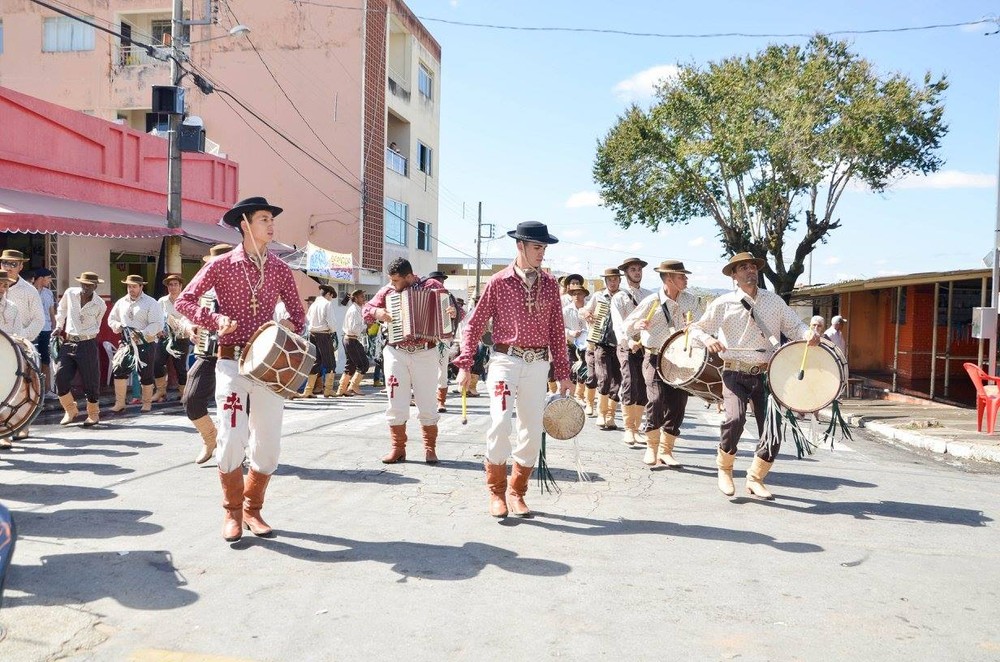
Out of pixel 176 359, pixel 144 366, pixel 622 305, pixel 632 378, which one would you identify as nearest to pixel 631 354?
pixel 632 378

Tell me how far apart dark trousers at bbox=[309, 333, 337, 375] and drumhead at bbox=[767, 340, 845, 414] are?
9824 millimetres

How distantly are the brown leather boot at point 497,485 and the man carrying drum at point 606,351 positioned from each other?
196 inches

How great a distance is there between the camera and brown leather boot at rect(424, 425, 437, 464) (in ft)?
27.9

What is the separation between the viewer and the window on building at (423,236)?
37.0 metres

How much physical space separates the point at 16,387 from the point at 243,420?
1.58m

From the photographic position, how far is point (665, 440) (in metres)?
8.59

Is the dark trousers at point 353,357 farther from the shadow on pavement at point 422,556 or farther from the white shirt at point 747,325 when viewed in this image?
the shadow on pavement at point 422,556

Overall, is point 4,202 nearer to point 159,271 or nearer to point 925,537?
point 159,271

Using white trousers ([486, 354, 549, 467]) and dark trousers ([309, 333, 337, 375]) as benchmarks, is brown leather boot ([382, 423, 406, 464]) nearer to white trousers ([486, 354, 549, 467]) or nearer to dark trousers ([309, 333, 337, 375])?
white trousers ([486, 354, 549, 467])

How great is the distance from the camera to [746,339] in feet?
23.1

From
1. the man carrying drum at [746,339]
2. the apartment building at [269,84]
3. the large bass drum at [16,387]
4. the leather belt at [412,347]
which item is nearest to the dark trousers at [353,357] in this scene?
the leather belt at [412,347]

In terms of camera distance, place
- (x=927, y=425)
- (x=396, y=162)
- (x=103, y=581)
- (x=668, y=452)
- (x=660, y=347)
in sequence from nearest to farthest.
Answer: (x=103, y=581) → (x=660, y=347) → (x=668, y=452) → (x=927, y=425) → (x=396, y=162)

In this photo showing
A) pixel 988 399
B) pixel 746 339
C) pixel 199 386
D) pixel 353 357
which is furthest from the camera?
pixel 353 357

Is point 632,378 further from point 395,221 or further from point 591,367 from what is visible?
point 395,221
